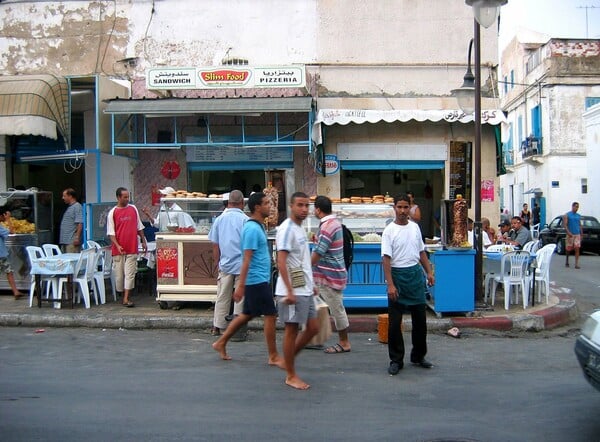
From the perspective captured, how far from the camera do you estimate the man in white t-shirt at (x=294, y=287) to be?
5.96m

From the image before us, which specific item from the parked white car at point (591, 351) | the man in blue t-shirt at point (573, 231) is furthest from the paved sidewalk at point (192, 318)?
the man in blue t-shirt at point (573, 231)

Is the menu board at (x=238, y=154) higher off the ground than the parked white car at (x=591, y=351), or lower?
higher

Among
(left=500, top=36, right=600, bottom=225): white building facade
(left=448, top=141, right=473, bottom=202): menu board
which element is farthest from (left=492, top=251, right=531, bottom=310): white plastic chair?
(left=500, top=36, right=600, bottom=225): white building facade

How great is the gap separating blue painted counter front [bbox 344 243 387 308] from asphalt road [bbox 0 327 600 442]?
132cm

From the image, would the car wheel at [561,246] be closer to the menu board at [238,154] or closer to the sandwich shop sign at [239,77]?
the menu board at [238,154]

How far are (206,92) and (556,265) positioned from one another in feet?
39.3

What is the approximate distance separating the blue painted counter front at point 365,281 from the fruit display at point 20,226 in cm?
595

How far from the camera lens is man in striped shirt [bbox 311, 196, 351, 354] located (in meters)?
7.18

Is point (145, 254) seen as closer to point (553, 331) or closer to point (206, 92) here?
point (206, 92)

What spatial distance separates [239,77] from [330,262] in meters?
5.63

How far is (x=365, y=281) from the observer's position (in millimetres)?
9562

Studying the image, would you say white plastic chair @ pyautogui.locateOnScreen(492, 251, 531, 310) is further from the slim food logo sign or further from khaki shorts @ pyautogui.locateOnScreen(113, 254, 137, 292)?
khaki shorts @ pyautogui.locateOnScreen(113, 254, 137, 292)

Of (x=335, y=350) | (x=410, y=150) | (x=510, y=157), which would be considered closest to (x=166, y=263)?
(x=335, y=350)

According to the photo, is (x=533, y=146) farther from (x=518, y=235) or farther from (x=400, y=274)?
(x=400, y=274)
